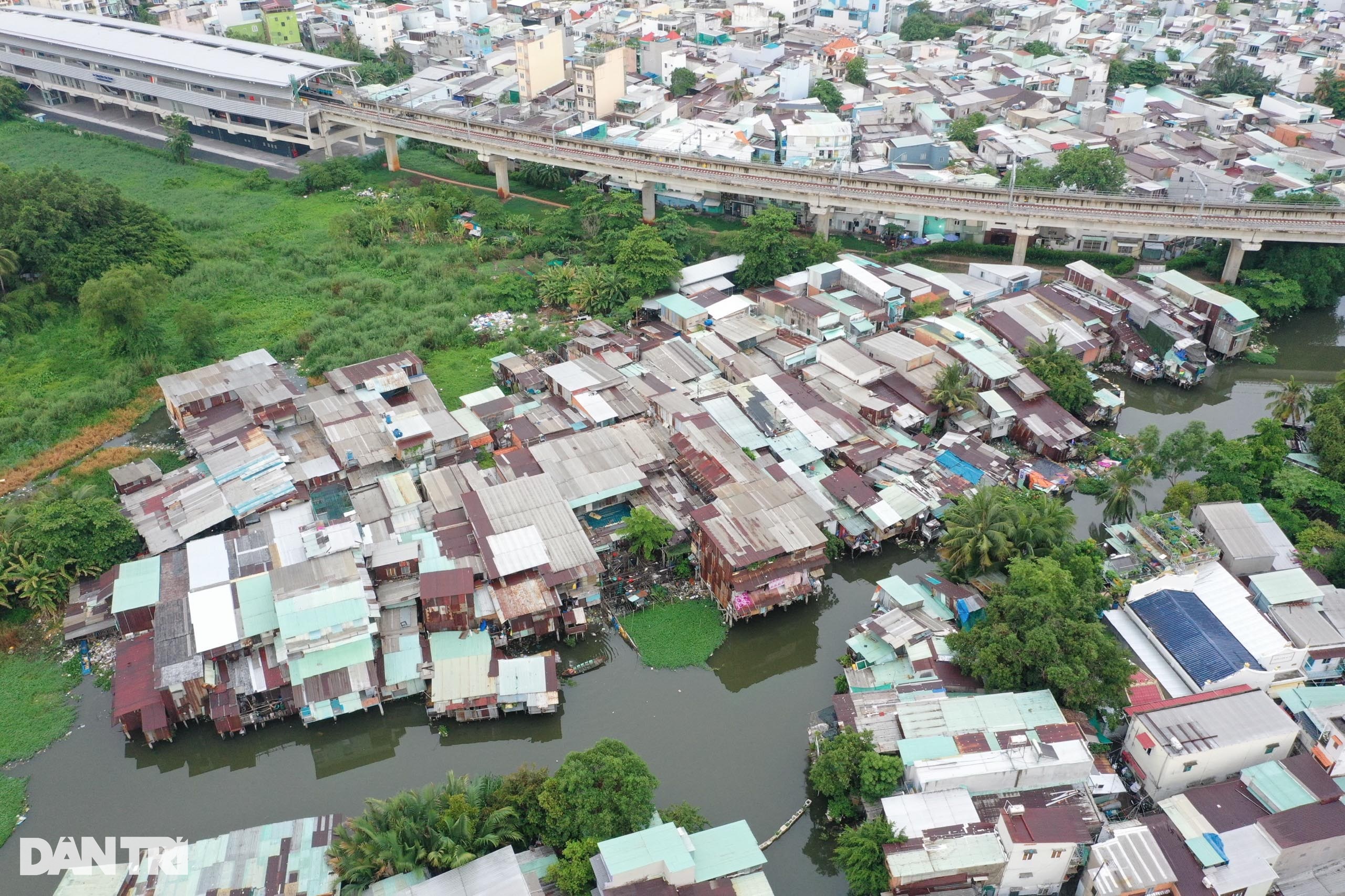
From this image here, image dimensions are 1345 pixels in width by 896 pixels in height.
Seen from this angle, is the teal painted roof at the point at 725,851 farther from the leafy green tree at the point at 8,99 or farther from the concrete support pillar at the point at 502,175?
Answer: the leafy green tree at the point at 8,99

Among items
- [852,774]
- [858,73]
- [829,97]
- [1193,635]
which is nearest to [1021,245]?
[829,97]

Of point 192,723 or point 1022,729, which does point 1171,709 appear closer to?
point 1022,729

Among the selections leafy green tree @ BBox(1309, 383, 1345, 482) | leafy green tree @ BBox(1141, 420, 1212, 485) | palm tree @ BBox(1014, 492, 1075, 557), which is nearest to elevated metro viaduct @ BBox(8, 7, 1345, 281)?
leafy green tree @ BBox(1309, 383, 1345, 482)

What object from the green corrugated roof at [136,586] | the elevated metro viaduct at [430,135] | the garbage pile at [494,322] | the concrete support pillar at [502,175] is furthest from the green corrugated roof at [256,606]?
the concrete support pillar at [502,175]

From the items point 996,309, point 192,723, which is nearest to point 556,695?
point 192,723

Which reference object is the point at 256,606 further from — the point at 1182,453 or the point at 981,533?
the point at 1182,453
